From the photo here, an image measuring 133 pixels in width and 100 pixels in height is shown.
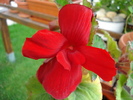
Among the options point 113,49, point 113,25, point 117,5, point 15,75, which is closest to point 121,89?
point 113,49

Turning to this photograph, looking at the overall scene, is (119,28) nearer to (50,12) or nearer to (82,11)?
(50,12)

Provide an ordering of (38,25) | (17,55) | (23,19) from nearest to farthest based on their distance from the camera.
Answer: (38,25), (23,19), (17,55)

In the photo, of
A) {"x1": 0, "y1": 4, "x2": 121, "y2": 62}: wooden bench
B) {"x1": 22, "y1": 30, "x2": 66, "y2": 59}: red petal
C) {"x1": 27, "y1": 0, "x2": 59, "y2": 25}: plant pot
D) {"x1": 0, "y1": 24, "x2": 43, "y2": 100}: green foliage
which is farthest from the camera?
{"x1": 0, "y1": 24, "x2": 43, "y2": 100}: green foliage

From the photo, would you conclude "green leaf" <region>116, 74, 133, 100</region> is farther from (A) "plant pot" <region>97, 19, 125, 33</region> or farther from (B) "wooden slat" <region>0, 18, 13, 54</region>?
(B) "wooden slat" <region>0, 18, 13, 54</region>

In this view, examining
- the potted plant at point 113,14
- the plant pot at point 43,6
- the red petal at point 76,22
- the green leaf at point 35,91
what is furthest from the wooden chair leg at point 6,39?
the red petal at point 76,22

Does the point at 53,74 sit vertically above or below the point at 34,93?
above

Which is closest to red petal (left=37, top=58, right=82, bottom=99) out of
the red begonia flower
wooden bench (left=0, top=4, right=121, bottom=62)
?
the red begonia flower

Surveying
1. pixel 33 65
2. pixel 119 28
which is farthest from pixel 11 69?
pixel 119 28
